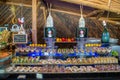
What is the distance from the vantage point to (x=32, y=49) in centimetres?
498

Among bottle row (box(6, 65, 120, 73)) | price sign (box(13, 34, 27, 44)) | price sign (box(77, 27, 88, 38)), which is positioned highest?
price sign (box(77, 27, 88, 38))

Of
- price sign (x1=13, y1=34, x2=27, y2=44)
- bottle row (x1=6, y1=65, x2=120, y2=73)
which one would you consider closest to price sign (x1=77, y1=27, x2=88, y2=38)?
bottle row (x1=6, y1=65, x2=120, y2=73)

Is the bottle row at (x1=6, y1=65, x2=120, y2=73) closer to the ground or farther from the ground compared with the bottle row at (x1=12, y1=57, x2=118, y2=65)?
closer to the ground

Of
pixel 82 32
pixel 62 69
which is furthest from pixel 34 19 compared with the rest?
pixel 62 69

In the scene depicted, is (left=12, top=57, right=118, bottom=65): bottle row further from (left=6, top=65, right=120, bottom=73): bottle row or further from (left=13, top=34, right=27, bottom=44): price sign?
(left=13, top=34, right=27, bottom=44): price sign

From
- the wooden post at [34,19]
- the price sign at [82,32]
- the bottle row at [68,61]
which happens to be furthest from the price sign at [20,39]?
the price sign at [82,32]

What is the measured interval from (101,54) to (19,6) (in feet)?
12.8

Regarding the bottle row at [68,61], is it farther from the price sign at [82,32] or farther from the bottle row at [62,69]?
the price sign at [82,32]

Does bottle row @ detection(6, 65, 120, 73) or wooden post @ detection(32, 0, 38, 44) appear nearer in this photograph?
bottle row @ detection(6, 65, 120, 73)

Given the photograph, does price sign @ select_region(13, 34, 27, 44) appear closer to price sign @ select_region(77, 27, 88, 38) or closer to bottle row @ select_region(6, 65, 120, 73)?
bottle row @ select_region(6, 65, 120, 73)

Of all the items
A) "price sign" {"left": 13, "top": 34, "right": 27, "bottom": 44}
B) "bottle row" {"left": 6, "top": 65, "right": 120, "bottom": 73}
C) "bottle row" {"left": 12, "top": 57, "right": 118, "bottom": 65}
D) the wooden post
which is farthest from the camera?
the wooden post

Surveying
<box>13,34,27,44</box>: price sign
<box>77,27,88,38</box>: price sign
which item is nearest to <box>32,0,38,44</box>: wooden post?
<box>13,34,27,44</box>: price sign

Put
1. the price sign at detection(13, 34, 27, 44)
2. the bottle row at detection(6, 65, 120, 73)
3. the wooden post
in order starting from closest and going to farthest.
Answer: the bottle row at detection(6, 65, 120, 73) → the price sign at detection(13, 34, 27, 44) → the wooden post

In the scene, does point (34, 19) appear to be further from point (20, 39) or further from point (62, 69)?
point (62, 69)
